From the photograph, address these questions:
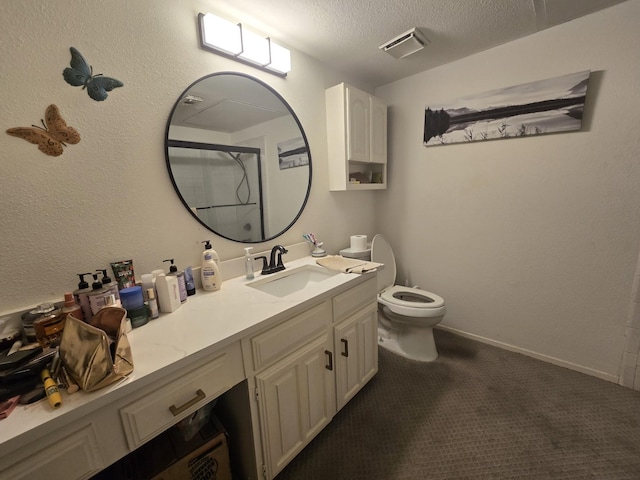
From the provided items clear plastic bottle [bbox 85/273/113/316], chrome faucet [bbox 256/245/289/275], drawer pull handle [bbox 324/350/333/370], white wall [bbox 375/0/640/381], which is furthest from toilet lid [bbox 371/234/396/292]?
clear plastic bottle [bbox 85/273/113/316]

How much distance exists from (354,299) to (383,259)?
0.83m

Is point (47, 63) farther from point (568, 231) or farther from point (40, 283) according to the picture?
point (568, 231)

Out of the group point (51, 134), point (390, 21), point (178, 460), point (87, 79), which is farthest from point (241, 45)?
point (178, 460)

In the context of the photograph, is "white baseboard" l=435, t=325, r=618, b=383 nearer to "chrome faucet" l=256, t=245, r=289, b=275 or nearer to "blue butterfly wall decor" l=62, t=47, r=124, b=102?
"chrome faucet" l=256, t=245, r=289, b=275

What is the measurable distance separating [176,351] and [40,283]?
60 cm

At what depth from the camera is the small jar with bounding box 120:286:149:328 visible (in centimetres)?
93

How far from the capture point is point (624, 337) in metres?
1.58

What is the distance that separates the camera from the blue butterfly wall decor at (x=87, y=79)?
94 cm

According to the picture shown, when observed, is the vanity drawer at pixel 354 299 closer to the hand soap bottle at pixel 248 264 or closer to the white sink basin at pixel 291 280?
the white sink basin at pixel 291 280

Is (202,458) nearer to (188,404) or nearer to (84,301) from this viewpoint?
(188,404)

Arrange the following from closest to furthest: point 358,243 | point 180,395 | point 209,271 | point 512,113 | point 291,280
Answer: point 180,395 < point 209,271 < point 291,280 < point 512,113 < point 358,243

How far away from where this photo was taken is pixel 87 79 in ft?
3.18

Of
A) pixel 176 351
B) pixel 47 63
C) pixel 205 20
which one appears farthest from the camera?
pixel 205 20

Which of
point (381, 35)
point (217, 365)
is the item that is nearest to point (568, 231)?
point (381, 35)
